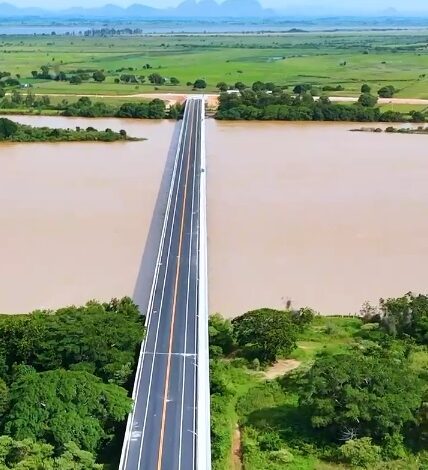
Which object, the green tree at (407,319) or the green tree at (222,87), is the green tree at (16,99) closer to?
the green tree at (222,87)

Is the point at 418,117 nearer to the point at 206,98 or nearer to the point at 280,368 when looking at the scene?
the point at 206,98

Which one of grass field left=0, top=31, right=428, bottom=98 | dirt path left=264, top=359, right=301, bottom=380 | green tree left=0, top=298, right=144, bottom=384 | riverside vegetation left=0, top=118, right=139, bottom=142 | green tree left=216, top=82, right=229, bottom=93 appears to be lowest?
dirt path left=264, top=359, right=301, bottom=380

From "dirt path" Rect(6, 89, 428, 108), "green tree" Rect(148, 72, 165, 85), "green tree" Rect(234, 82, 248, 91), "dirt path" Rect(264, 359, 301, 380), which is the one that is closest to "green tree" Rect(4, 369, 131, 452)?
"dirt path" Rect(264, 359, 301, 380)

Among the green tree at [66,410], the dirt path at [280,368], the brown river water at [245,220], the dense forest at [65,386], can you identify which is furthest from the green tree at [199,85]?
the green tree at [66,410]

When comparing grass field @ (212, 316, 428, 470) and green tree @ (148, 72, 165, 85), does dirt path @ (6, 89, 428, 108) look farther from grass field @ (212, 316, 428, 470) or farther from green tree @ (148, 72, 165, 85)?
grass field @ (212, 316, 428, 470)

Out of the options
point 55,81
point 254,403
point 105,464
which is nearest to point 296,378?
point 254,403

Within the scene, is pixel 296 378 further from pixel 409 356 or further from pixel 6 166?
pixel 6 166
